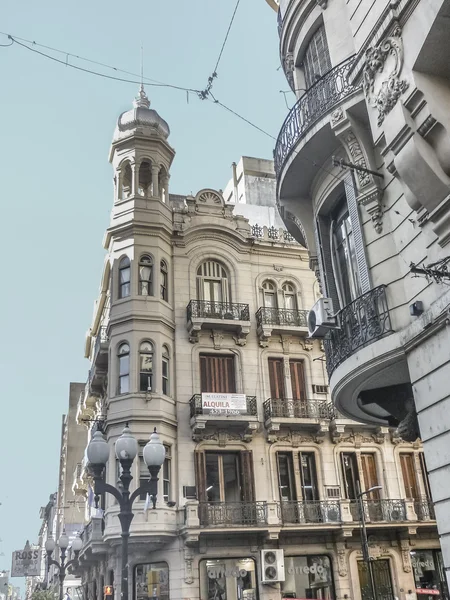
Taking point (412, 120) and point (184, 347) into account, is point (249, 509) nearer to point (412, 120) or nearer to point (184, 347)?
point (184, 347)

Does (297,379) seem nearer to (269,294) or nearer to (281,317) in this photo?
(281,317)

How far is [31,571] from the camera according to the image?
40562 mm

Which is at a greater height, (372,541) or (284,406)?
(284,406)

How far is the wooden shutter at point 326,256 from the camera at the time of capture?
1337cm

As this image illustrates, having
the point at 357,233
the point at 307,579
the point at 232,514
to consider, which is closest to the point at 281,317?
the point at 232,514

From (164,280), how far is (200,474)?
8.70m

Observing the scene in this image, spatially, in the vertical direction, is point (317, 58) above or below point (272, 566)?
above

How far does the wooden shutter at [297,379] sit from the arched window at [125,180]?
11160 mm

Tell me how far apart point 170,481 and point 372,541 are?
28.5 feet

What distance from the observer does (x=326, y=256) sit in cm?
1352

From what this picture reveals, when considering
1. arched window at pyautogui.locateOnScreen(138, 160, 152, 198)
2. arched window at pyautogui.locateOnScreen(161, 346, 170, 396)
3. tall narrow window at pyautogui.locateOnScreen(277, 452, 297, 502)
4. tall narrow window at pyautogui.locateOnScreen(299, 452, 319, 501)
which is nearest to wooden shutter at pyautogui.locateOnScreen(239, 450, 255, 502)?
tall narrow window at pyautogui.locateOnScreen(277, 452, 297, 502)

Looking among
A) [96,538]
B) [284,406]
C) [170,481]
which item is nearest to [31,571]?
[96,538]

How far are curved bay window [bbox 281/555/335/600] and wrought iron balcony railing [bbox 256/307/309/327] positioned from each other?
32.9ft

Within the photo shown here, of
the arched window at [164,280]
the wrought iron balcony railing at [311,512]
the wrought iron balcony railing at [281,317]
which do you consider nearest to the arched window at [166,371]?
the arched window at [164,280]
